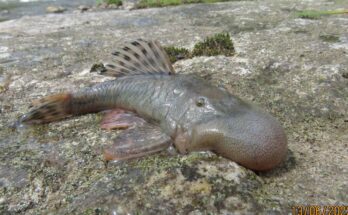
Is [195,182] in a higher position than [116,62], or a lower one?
lower

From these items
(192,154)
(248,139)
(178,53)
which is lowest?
(192,154)

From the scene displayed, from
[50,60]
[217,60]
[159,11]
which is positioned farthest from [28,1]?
[217,60]

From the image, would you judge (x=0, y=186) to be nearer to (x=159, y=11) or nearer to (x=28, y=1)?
(x=159, y=11)

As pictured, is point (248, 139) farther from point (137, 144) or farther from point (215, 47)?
point (215, 47)

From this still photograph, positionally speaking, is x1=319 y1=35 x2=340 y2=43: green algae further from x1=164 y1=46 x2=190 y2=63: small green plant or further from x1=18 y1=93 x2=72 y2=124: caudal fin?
x1=18 y1=93 x2=72 y2=124: caudal fin

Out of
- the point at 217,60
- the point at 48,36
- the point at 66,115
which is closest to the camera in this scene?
the point at 66,115

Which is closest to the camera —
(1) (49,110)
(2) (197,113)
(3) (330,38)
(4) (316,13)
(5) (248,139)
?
(5) (248,139)

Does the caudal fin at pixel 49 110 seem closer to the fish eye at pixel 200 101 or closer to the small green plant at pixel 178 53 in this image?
the fish eye at pixel 200 101

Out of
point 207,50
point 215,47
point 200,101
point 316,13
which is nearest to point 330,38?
point 316,13
